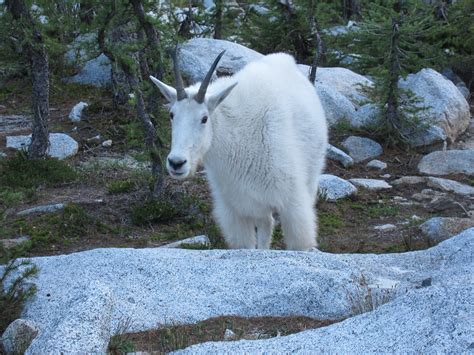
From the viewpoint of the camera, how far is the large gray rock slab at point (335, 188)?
10906mm

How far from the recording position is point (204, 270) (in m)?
6.48

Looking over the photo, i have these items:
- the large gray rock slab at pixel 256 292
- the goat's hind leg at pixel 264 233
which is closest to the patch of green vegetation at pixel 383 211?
the goat's hind leg at pixel 264 233

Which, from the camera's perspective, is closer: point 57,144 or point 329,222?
point 329,222

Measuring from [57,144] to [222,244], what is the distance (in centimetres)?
504

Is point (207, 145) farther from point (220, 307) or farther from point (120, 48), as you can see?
point (120, 48)

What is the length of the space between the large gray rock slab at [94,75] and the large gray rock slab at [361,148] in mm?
5360

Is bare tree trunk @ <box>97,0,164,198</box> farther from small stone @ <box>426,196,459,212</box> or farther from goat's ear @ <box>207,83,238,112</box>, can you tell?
small stone @ <box>426,196,459,212</box>

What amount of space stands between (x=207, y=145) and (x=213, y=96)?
0.43m

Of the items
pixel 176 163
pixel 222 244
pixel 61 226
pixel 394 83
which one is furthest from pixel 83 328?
pixel 394 83

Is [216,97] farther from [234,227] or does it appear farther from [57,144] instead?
[57,144]

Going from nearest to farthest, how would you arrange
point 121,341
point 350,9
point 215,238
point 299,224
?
point 121,341
point 299,224
point 215,238
point 350,9

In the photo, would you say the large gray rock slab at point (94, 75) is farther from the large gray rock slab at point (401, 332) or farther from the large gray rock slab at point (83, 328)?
the large gray rock slab at point (401, 332)

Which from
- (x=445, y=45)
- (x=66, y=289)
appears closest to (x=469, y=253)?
(x=66, y=289)

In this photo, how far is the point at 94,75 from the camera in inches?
636
